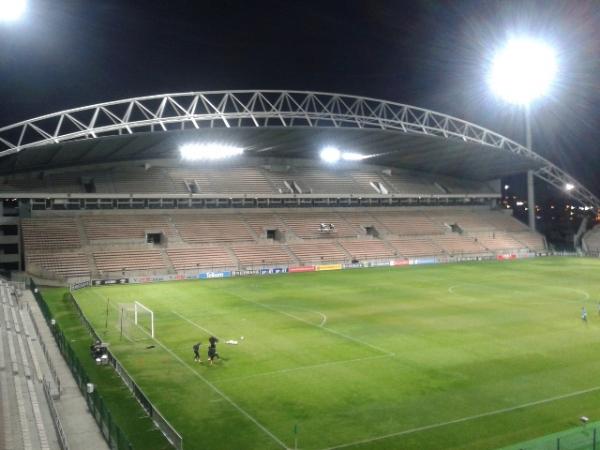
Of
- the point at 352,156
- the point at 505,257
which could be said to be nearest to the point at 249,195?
the point at 352,156

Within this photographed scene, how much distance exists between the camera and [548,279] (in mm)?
44938

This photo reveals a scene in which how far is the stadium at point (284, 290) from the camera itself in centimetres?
1544

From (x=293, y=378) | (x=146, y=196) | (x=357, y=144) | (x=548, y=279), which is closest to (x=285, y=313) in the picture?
(x=293, y=378)

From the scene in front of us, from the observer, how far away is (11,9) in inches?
756

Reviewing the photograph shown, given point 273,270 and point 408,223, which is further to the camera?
point 408,223

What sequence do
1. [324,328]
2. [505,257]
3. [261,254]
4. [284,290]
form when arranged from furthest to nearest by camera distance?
[505,257], [261,254], [284,290], [324,328]

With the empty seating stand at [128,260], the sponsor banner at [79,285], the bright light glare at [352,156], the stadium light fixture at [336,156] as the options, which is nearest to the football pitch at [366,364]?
the sponsor banner at [79,285]

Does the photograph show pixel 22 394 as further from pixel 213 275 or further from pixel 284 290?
pixel 213 275

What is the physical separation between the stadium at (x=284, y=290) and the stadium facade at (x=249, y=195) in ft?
0.92

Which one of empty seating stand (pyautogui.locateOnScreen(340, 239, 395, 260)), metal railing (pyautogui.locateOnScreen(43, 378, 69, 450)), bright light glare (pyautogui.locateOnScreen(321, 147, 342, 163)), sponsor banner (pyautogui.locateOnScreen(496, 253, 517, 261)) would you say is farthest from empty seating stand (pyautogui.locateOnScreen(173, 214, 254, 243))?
metal railing (pyautogui.locateOnScreen(43, 378, 69, 450))

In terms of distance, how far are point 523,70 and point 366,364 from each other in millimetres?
54230

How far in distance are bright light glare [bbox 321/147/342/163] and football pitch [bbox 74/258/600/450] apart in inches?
1214

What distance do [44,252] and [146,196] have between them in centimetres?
1318

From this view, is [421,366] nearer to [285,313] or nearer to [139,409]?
[139,409]
